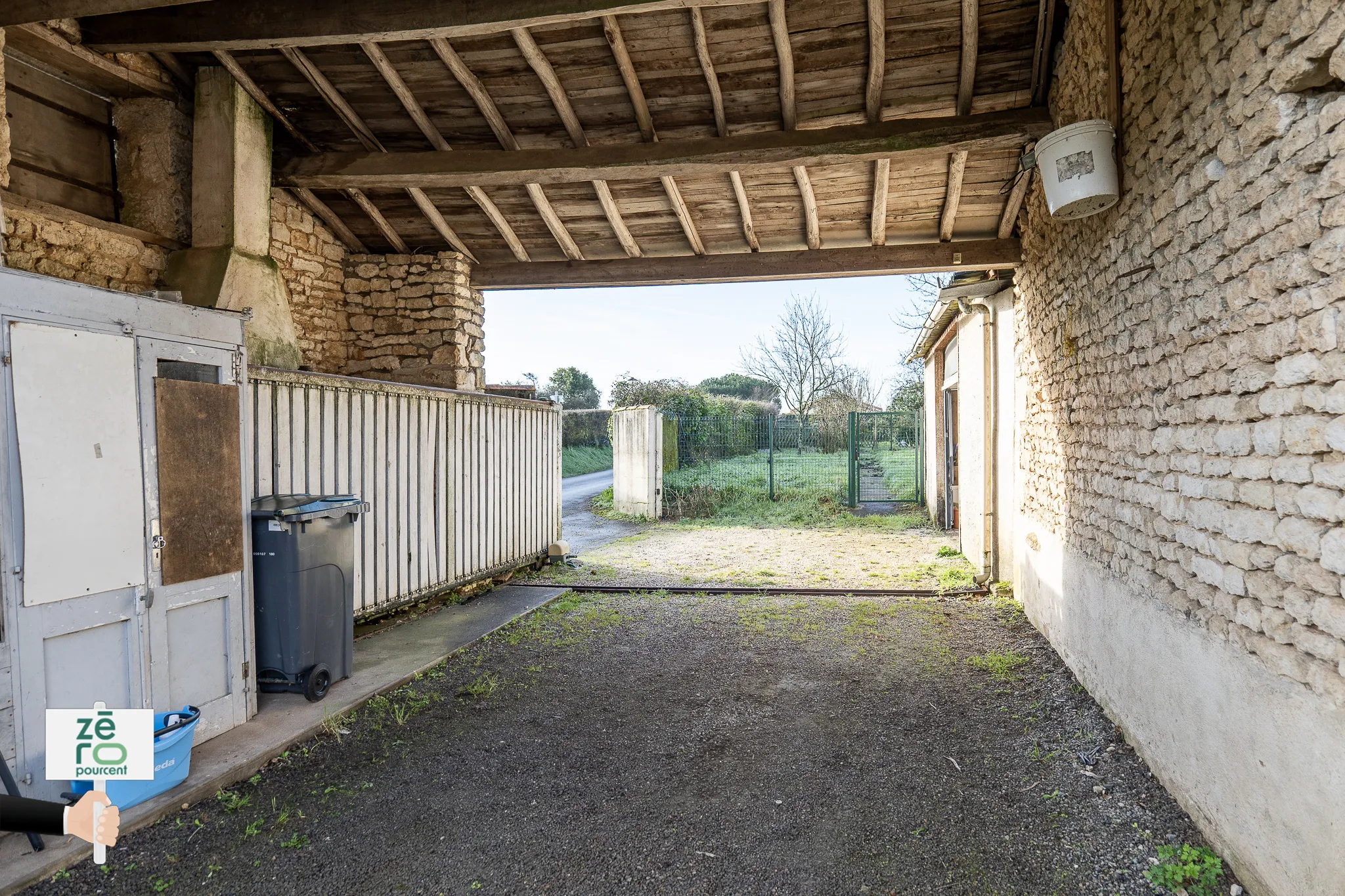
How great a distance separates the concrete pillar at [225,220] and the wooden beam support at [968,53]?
5349mm

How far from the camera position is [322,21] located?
15.0 feet

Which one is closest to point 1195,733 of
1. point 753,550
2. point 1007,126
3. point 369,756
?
point 369,756

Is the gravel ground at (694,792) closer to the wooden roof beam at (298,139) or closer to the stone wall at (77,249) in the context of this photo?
the stone wall at (77,249)

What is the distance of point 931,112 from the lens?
543 cm

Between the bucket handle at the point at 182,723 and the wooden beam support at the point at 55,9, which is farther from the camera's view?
the wooden beam support at the point at 55,9

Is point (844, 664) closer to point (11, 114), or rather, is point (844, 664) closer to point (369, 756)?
Answer: point (369, 756)

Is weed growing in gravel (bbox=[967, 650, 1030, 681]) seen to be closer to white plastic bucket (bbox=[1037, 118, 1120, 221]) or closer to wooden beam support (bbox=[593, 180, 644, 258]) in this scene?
white plastic bucket (bbox=[1037, 118, 1120, 221])

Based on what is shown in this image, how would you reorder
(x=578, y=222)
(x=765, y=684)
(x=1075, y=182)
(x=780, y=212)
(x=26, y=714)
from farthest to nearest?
(x=578, y=222)
(x=780, y=212)
(x=765, y=684)
(x=1075, y=182)
(x=26, y=714)

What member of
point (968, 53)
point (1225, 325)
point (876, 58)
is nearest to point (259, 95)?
point (876, 58)

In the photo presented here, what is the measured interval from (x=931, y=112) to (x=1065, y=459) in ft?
9.12

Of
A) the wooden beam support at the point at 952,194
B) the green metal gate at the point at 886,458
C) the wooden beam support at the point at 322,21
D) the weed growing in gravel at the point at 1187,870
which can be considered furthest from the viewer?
the green metal gate at the point at 886,458

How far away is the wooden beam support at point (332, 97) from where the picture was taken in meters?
5.34

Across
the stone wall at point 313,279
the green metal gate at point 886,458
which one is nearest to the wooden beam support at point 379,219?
the stone wall at point 313,279

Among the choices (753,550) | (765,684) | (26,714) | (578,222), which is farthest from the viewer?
(753,550)
